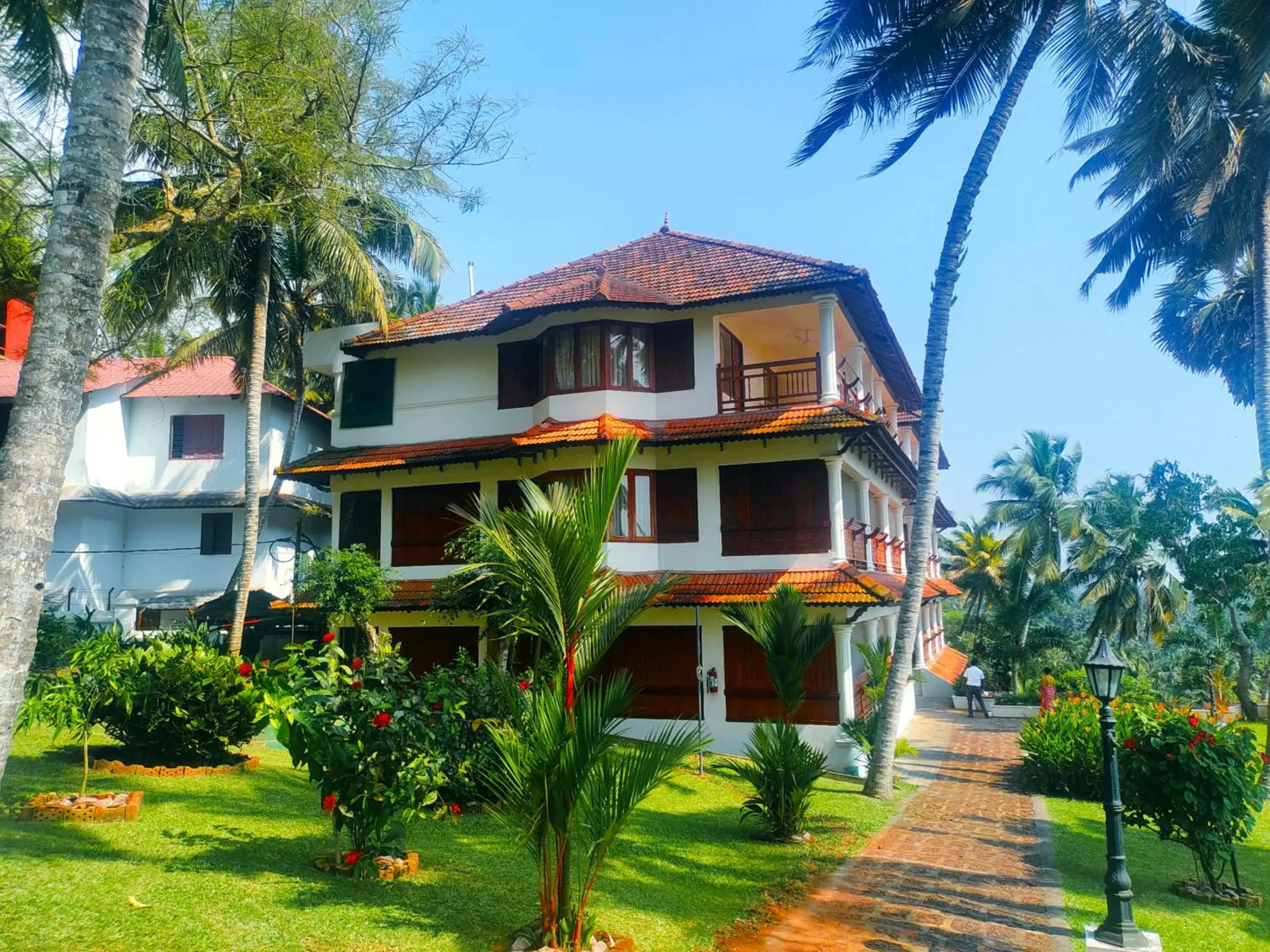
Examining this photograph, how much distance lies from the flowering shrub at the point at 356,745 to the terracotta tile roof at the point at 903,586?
926cm

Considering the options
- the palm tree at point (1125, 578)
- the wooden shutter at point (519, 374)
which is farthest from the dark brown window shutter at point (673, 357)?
the palm tree at point (1125, 578)

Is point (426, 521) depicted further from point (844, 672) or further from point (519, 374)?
point (844, 672)

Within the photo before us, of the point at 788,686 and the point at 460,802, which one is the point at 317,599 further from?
the point at 788,686

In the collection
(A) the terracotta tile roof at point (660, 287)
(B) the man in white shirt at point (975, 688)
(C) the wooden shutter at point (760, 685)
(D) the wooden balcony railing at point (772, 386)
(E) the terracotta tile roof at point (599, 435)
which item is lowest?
(B) the man in white shirt at point (975, 688)

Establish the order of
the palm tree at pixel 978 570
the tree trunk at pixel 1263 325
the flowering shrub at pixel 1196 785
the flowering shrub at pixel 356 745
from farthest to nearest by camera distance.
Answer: the palm tree at pixel 978 570 < the tree trunk at pixel 1263 325 < the flowering shrub at pixel 1196 785 < the flowering shrub at pixel 356 745

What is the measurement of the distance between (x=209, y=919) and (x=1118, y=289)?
2193 centimetres

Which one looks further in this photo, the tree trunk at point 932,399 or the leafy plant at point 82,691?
the tree trunk at point 932,399

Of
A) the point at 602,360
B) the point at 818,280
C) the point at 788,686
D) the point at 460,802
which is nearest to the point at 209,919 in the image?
the point at 460,802

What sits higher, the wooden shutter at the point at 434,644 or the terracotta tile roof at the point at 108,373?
the terracotta tile roof at the point at 108,373

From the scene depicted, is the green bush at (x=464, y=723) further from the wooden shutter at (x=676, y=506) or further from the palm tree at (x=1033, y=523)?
the palm tree at (x=1033, y=523)

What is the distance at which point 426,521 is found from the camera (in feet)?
58.6

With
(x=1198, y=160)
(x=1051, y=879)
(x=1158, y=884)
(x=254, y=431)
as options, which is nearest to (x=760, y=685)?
(x=1051, y=879)

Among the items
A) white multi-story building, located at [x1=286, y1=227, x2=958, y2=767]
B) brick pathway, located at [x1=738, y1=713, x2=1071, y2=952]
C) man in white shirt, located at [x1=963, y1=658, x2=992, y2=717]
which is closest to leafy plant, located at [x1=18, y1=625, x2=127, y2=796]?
white multi-story building, located at [x1=286, y1=227, x2=958, y2=767]

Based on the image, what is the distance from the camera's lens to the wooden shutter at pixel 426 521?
17.6 meters
